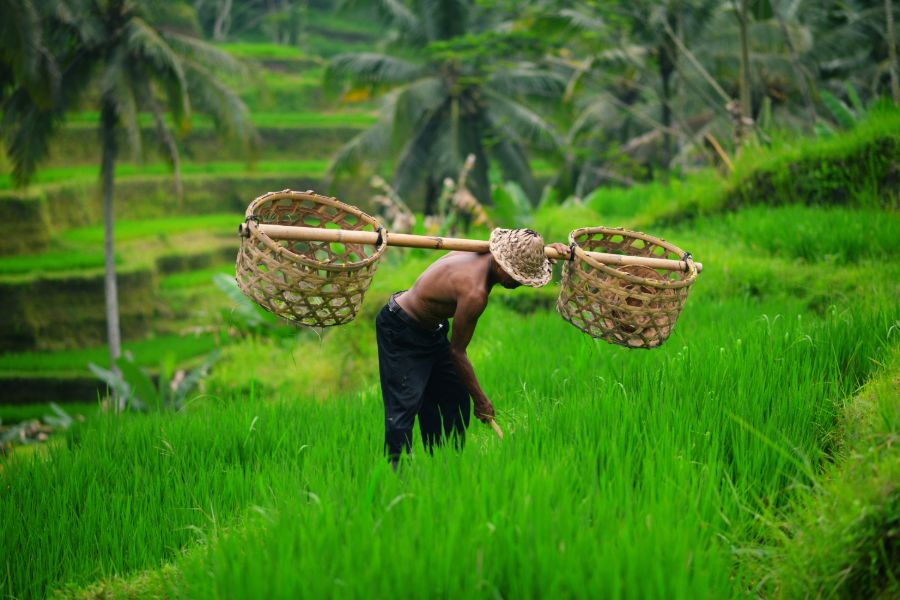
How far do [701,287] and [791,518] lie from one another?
3779mm

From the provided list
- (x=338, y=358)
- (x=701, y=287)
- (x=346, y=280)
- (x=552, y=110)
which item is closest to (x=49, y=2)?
(x=338, y=358)

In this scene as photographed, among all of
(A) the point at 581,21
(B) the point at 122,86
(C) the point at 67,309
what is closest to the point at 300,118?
(C) the point at 67,309

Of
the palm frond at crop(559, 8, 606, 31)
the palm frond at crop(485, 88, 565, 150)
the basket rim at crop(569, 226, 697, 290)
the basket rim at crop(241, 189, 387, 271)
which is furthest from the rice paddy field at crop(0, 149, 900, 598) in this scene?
the palm frond at crop(485, 88, 565, 150)

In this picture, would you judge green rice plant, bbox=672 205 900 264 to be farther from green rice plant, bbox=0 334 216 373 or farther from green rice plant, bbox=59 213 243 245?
green rice plant, bbox=59 213 243 245

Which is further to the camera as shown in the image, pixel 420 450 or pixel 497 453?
pixel 420 450

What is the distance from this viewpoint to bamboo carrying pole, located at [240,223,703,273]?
279cm

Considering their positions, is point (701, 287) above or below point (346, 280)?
below

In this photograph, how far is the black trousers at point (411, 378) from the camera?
3.10 m

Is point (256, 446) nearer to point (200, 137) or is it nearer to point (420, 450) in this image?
point (420, 450)

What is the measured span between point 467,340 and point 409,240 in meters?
0.40

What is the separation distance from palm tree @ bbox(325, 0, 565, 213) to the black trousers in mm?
13057

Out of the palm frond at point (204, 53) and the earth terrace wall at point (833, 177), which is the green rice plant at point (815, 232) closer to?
the earth terrace wall at point (833, 177)

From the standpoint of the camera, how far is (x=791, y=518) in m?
2.40

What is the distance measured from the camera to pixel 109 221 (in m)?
14.1
